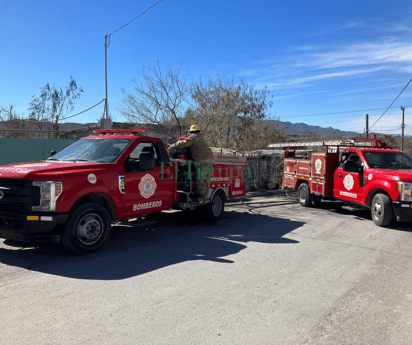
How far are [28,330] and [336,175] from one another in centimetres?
1007

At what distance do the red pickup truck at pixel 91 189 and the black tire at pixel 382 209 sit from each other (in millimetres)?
4589

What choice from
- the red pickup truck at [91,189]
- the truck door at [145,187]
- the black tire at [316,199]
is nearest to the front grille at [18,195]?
the red pickup truck at [91,189]

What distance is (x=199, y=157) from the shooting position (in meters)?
8.88

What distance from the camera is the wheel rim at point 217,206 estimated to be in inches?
374

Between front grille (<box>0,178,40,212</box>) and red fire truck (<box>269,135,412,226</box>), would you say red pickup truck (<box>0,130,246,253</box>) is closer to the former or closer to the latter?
front grille (<box>0,178,40,212</box>)

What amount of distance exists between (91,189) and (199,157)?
3.21 m

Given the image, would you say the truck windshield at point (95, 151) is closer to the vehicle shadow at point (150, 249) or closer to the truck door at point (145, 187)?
the truck door at point (145, 187)

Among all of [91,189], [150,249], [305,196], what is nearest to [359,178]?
[305,196]

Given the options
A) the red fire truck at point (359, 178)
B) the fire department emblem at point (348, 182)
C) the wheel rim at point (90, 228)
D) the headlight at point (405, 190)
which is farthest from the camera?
the fire department emblem at point (348, 182)

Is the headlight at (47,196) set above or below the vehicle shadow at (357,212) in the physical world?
above

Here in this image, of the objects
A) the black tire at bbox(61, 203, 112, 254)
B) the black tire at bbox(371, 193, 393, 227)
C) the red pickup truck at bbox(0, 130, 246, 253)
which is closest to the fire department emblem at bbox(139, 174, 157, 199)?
the red pickup truck at bbox(0, 130, 246, 253)

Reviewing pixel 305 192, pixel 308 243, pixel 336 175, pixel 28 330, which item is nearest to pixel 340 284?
pixel 308 243

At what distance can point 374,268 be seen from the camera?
19.6 ft

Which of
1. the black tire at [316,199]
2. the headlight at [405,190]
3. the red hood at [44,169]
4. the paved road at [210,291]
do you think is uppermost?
the red hood at [44,169]
